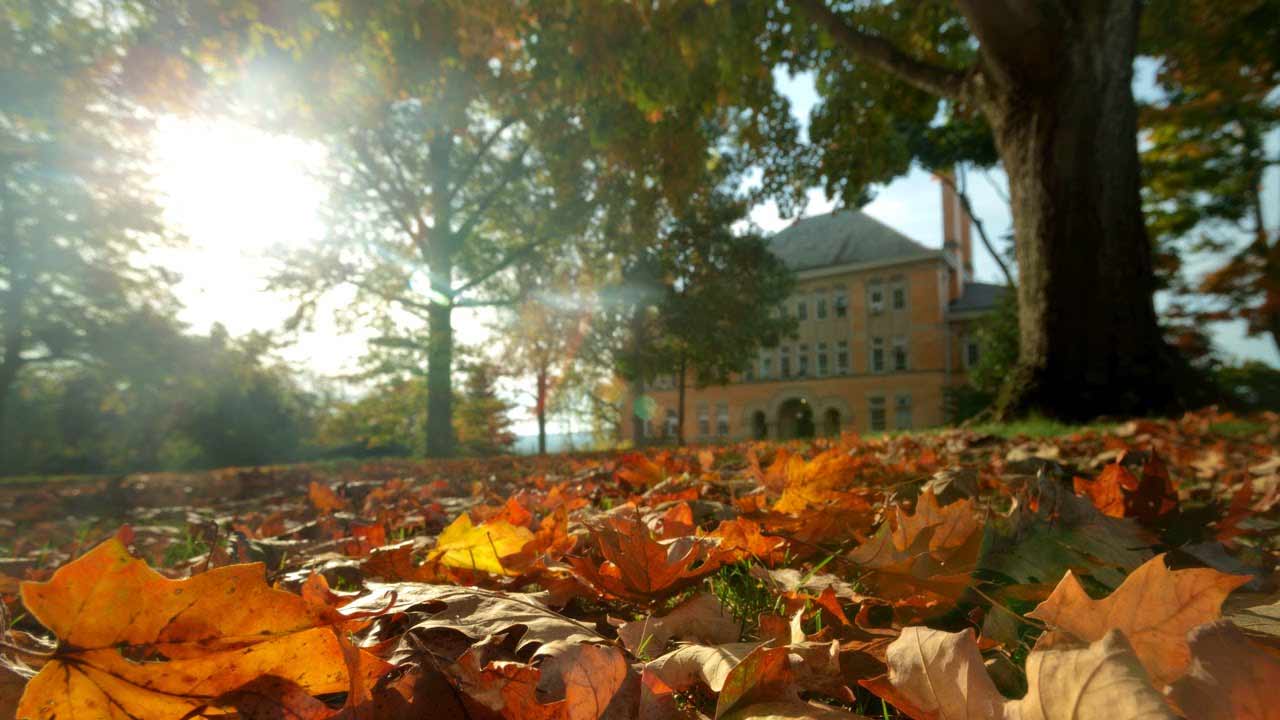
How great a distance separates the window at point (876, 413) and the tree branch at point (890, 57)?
30690 millimetres

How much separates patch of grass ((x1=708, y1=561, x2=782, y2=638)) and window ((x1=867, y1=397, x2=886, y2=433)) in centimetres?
3603

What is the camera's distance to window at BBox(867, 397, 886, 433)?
115 feet

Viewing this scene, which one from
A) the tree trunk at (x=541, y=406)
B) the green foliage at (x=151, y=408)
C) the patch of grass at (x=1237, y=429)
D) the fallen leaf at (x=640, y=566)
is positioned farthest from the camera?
the tree trunk at (x=541, y=406)

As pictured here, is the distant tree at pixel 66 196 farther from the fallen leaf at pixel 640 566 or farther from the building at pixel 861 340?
the building at pixel 861 340

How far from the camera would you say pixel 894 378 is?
3462 centimetres

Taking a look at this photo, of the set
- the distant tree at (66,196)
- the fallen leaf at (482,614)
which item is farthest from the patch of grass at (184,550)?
the distant tree at (66,196)

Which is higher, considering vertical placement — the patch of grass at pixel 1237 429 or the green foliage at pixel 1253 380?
the green foliage at pixel 1253 380

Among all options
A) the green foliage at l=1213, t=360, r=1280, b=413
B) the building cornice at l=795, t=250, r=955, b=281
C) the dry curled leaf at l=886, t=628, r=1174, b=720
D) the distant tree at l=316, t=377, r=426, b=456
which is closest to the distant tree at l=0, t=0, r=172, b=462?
the distant tree at l=316, t=377, r=426, b=456

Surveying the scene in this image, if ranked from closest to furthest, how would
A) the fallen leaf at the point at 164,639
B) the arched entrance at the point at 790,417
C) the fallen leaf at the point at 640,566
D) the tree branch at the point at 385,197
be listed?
the fallen leaf at the point at 164,639
the fallen leaf at the point at 640,566
the tree branch at the point at 385,197
the arched entrance at the point at 790,417

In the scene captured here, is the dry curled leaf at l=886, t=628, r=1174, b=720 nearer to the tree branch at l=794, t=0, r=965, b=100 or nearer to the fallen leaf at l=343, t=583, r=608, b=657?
the fallen leaf at l=343, t=583, r=608, b=657

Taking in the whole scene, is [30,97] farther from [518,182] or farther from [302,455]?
[302,455]

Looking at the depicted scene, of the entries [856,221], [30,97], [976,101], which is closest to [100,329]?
[30,97]

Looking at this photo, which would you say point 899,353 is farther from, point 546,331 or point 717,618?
point 717,618

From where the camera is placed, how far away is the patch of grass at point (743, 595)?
885 millimetres
